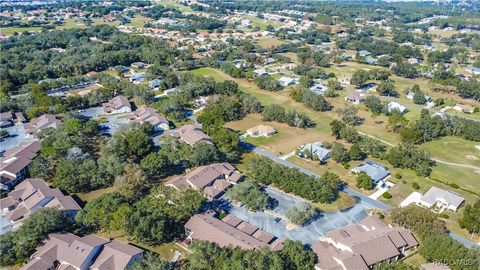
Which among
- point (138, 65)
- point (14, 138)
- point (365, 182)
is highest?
point (365, 182)

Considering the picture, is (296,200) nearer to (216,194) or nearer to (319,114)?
(216,194)

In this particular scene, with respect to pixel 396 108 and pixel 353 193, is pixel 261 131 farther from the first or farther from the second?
pixel 396 108

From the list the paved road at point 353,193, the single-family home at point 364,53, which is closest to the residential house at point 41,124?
the paved road at point 353,193

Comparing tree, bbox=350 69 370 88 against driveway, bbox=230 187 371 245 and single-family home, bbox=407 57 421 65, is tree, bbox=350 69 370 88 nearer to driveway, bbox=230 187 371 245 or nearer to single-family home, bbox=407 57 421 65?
single-family home, bbox=407 57 421 65

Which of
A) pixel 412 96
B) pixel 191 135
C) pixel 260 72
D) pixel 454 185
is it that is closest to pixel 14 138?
pixel 191 135

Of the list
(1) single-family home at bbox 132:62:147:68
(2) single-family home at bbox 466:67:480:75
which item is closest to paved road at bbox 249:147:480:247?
(1) single-family home at bbox 132:62:147:68

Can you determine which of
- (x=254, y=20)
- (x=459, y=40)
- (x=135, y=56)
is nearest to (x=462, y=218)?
(x=135, y=56)
